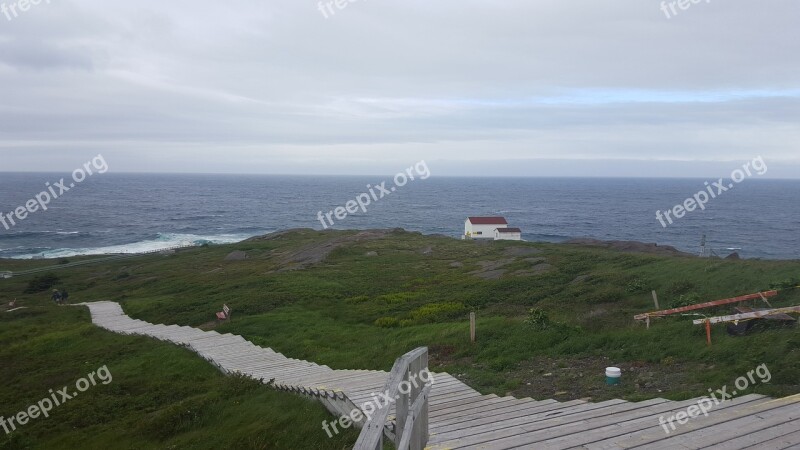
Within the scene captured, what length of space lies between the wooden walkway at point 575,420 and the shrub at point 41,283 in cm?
4839

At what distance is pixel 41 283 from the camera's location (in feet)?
167

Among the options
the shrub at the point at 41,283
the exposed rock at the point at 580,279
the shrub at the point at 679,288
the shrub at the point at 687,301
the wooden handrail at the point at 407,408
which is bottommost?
the shrub at the point at 41,283

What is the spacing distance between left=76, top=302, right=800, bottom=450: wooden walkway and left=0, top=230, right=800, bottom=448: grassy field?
0.79 meters

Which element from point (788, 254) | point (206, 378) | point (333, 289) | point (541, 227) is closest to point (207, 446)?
point (206, 378)

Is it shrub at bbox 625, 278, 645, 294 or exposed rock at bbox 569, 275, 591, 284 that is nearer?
shrub at bbox 625, 278, 645, 294

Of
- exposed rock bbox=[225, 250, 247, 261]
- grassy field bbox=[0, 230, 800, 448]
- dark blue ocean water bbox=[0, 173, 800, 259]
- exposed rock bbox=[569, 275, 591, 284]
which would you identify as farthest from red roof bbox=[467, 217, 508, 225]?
exposed rock bbox=[569, 275, 591, 284]

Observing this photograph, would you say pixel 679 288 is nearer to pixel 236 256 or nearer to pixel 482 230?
pixel 236 256

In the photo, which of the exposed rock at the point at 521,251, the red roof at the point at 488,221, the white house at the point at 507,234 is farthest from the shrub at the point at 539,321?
the red roof at the point at 488,221

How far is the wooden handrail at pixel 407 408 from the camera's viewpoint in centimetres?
435

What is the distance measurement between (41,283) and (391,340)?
4545 cm

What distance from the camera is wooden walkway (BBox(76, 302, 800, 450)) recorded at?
643 cm

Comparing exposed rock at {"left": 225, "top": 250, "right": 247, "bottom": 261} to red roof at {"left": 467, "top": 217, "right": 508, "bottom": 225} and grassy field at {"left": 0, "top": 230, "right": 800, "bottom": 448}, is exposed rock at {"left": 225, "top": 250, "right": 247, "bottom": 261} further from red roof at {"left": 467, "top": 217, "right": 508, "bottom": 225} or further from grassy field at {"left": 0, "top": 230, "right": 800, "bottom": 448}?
red roof at {"left": 467, "top": 217, "right": 508, "bottom": 225}

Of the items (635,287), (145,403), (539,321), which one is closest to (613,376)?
(539,321)

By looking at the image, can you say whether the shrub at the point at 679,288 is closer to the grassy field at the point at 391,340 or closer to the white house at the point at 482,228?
the grassy field at the point at 391,340
